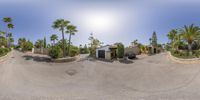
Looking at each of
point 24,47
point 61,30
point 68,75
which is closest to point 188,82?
point 68,75

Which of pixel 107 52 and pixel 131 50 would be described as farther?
pixel 131 50

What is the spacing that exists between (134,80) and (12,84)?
11.4 meters

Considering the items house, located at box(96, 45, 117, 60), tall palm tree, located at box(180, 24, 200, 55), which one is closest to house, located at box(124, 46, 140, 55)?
house, located at box(96, 45, 117, 60)

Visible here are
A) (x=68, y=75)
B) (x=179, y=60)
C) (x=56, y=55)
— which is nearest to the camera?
(x=68, y=75)

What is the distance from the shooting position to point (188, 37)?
32688mm

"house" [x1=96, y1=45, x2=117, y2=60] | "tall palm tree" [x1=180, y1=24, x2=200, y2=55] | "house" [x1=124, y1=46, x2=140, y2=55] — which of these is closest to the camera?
"tall palm tree" [x1=180, y1=24, x2=200, y2=55]

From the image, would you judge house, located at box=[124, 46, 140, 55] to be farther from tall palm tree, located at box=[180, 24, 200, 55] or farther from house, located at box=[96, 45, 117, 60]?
tall palm tree, located at box=[180, 24, 200, 55]

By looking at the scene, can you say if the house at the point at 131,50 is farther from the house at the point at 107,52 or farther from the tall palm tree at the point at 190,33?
the tall palm tree at the point at 190,33

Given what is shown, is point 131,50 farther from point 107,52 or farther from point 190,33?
point 190,33

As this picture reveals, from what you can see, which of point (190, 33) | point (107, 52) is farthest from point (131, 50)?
point (190, 33)

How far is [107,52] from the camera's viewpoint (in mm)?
35469

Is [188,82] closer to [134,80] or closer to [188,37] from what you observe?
[134,80]

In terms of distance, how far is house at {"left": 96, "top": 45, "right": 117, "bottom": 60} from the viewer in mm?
35375

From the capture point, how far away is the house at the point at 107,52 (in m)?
35.4
